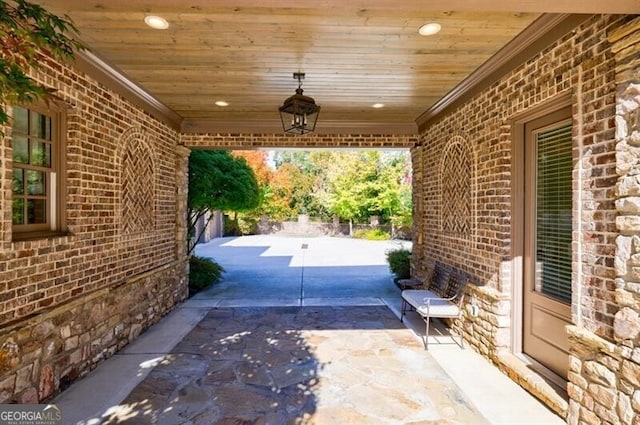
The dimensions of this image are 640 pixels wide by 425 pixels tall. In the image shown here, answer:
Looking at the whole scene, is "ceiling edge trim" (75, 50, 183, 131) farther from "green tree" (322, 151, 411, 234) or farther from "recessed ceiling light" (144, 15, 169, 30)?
"green tree" (322, 151, 411, 234)

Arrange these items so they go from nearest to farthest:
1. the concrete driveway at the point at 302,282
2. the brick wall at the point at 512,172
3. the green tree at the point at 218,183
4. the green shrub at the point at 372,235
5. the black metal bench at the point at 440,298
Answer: the brick wall at the point at 512,172, the black metal bench at the point at 440,298, the concrete driveway at the point at 302,282, the green tree at the point at 218,183, the green shrub at the point at 372,235

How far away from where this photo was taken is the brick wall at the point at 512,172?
2.28 meters

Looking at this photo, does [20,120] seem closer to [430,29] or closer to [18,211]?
[18,211]

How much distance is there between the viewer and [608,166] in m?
2.26

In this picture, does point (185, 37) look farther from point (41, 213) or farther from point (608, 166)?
point (608, 166)

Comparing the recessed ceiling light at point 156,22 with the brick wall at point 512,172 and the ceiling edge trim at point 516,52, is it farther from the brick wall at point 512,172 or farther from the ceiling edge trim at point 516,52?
the brick wall at point 512,172

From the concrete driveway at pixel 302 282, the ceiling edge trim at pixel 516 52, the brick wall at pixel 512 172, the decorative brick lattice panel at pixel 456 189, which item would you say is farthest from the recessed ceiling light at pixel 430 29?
the concrete driveway at pixel 302 282

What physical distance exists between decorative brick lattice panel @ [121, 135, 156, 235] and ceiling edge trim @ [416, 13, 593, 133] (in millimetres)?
4109

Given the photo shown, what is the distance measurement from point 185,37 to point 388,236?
1865 cm

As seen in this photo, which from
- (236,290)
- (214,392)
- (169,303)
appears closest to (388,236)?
(236,290)

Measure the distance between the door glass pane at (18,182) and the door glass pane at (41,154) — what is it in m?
0.16

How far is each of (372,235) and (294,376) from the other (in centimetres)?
1760

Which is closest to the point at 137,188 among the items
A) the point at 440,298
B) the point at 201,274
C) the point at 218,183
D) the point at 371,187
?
the point at 218,183

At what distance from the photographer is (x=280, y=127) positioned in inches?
232
